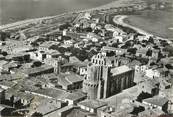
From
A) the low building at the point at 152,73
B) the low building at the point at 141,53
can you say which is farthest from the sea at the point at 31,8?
the low building at the point at 152,73

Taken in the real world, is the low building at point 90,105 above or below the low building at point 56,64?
above

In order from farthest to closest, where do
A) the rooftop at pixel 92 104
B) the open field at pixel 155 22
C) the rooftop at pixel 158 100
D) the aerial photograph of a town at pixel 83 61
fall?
the open field at pixel 155 22, the rooftop at pixel 158 100, the aerial photograph of a town at pixel 83 61, the rooftop at pixel 92 104

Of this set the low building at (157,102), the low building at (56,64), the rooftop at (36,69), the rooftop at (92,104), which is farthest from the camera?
the low building at (56,64)

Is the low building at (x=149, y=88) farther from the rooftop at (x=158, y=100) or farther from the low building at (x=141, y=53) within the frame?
Result: the low building at (x=141, y=53)

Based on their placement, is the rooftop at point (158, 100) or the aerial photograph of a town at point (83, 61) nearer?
the aerial photograph of a town at point (83, 61)

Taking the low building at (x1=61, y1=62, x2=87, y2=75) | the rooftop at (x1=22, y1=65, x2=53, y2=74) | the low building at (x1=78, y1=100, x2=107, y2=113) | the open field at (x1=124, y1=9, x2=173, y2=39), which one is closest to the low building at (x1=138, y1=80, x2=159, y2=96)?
the low building at (x1=78, y1=100, x2=107, y2=113)

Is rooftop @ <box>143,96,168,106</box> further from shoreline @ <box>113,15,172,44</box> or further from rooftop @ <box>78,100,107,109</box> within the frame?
shoreline @ <box>113,15,172,44</box>

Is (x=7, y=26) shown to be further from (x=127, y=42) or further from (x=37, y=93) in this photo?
(x=37, y=93)
